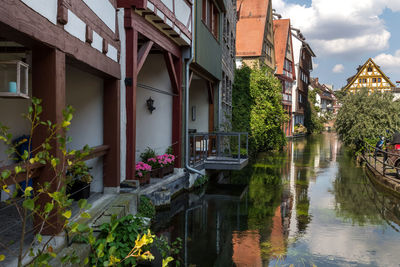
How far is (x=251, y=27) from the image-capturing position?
33625mm

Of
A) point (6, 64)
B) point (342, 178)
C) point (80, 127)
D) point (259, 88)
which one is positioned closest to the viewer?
point (6, 64)

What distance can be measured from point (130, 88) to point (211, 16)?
303 inches

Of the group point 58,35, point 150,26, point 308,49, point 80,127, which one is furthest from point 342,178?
point 308,49

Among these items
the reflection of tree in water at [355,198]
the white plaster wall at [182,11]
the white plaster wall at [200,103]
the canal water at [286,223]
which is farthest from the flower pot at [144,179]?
the white plaster wall at [200,103]

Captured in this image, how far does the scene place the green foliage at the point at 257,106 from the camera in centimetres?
2127

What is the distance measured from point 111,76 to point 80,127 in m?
1.26

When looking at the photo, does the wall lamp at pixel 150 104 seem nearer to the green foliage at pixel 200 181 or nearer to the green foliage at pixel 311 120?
the green foliage at pixel 200 181

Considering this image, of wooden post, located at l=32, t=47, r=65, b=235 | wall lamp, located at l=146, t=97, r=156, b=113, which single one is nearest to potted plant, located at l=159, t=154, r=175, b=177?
wall lamp, located at l=146, t=97, r=156, b=113

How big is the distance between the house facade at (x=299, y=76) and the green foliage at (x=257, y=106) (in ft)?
74.4

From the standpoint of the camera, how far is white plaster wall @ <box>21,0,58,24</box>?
12.4 ft

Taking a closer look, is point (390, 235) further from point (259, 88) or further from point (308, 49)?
point (308, 49)

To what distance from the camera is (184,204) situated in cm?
919

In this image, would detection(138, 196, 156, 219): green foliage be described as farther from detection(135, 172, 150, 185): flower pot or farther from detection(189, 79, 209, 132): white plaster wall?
detection(189, 79, 209, 132): white plaster wall

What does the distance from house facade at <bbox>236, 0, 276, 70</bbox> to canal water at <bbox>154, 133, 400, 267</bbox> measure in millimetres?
20837
